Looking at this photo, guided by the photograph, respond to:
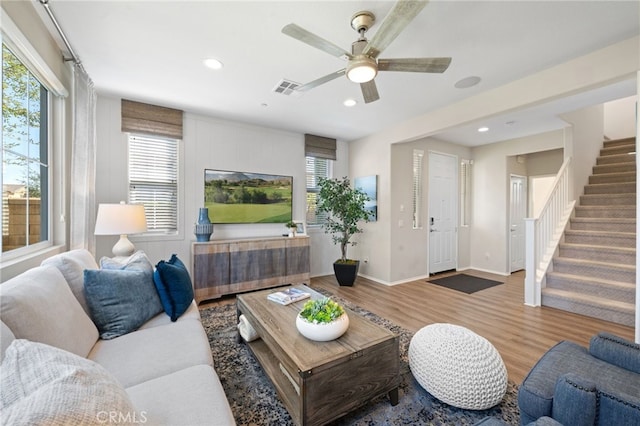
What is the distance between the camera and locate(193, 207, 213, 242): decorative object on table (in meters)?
3.58

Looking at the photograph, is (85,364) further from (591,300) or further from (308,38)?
(591,300)

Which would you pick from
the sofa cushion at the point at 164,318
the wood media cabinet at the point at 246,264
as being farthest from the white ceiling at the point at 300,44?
the sofa cushion at the point at 164,318

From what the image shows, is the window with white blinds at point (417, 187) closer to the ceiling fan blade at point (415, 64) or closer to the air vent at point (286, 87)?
the air vent at point (286, 87)

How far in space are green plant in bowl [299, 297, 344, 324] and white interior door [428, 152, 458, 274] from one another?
12.6ft

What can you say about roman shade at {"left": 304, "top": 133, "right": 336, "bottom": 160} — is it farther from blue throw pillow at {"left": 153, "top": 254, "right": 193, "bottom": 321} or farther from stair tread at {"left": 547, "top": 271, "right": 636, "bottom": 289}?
stair tread at {"left": 547, "top": 271, "right": 636, "bottom": 289}

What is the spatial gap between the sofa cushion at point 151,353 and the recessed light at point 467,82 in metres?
3.31

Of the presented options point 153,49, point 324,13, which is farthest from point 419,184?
point 153,49

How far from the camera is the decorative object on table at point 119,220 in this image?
256cm

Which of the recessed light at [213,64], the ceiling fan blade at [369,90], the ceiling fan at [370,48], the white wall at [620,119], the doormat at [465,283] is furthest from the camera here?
the white wall at [620,119]

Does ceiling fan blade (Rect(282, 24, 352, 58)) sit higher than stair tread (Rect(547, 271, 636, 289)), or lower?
higher

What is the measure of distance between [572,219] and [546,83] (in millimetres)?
2667

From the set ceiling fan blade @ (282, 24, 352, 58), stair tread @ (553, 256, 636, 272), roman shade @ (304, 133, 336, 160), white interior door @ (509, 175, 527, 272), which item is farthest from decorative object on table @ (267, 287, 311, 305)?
white interior door @ (509, 175, 527, 272)

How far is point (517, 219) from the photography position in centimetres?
537

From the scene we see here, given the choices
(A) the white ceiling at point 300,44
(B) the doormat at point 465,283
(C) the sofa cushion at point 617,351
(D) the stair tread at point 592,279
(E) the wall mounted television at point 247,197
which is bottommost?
(B) the doormat at point 465,283
